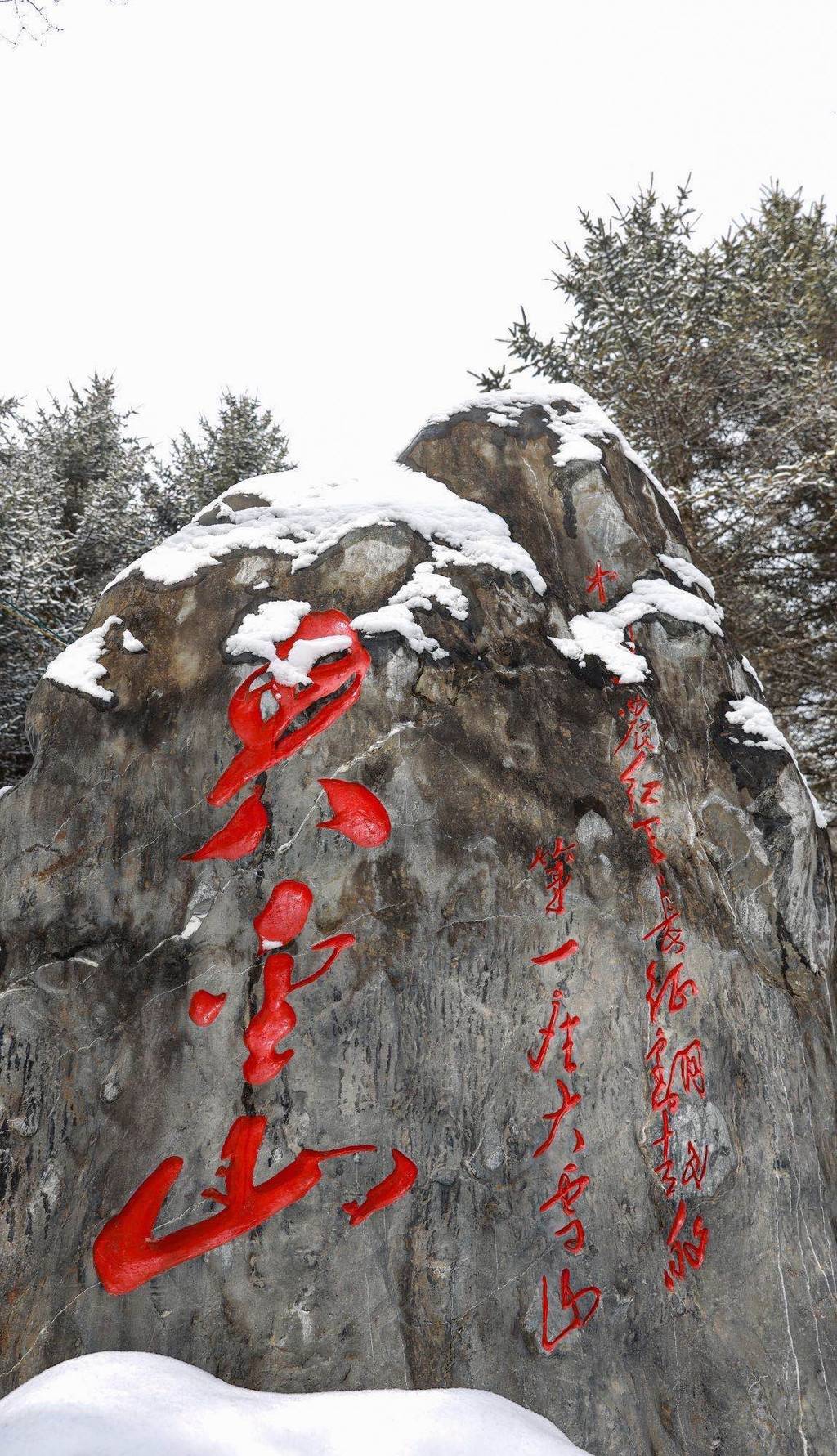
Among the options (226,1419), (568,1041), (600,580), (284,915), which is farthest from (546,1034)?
(600,580)

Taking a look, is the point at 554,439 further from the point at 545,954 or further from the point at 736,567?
the point at 736,567

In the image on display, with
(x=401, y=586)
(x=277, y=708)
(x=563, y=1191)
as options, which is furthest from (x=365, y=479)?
(x=563, y=1191)

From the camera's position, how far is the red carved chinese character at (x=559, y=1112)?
3160mm

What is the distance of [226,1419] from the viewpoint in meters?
2.53

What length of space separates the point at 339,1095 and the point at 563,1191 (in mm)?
794

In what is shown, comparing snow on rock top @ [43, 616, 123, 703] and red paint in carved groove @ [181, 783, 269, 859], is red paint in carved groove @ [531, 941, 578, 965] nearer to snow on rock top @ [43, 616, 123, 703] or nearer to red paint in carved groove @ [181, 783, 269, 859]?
red paint in carved groove @ [181, 783, 269, 859]

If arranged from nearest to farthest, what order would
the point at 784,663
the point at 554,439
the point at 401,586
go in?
the point at 401,586, the point at 554,439, the point at 784,663

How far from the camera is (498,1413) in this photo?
9.13ft

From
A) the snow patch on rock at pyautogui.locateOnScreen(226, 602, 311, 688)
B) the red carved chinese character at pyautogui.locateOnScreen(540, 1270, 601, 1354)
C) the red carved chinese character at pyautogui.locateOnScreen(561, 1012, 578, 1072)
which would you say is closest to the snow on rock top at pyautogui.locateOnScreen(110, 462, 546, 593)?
the snow patch on rock at pyautogui.locateOnScreen(226, 602, 311, 688)

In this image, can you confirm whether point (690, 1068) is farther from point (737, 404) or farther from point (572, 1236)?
point (737, 404)

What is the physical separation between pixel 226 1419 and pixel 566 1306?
1087 mm

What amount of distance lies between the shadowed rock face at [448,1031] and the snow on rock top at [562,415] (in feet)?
2.58

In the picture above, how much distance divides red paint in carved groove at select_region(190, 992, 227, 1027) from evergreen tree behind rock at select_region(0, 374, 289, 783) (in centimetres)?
437

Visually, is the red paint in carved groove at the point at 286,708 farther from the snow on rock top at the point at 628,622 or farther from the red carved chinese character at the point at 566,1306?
the red carved chinese character at the point at 566,1306
